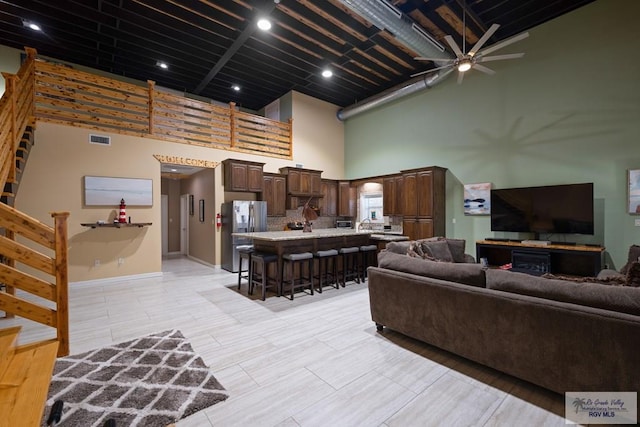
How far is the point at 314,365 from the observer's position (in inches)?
97.7

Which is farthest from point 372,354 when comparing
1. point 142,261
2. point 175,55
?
point 175,55

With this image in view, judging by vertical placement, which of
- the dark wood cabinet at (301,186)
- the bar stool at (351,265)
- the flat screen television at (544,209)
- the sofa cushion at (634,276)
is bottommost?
the bar stool at (351,265)

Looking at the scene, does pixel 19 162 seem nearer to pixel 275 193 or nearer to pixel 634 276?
pixel 275 193

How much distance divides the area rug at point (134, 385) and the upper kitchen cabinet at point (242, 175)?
14.7 feet

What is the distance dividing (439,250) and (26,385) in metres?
4.81

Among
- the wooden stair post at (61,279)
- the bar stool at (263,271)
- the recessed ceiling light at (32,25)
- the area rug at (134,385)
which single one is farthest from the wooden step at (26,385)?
the recessed ceiling light at (32,25)

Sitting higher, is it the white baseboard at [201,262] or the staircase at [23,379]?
the staircase at [23,379]

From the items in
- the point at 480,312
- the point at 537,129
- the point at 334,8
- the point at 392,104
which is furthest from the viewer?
the point at 392,104

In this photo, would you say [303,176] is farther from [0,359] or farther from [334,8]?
[0,359]

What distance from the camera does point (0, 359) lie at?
60.6 inches

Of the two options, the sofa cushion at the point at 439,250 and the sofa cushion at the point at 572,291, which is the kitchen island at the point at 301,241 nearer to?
the sofa cushion at the point at 439,250

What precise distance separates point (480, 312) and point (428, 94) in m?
6.25

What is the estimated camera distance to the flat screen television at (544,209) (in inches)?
183

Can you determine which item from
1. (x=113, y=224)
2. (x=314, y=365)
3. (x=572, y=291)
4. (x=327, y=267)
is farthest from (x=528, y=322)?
(x=113, y=224)
